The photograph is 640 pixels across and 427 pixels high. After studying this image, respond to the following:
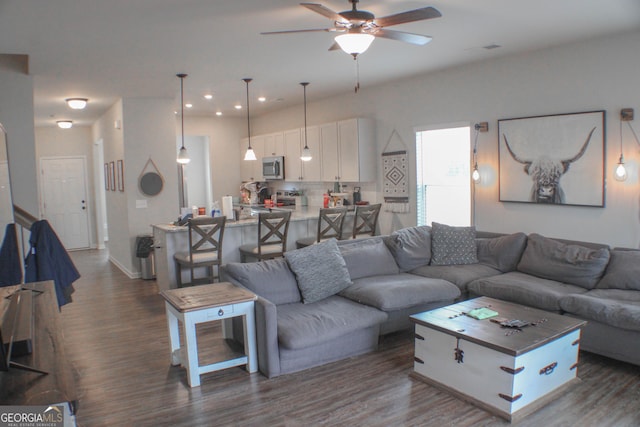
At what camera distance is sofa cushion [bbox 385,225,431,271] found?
16.3 feet

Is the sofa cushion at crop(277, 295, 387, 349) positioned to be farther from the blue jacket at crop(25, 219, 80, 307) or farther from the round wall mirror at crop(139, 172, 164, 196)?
the round wall mirror at crop(139, 172, 164, 196)

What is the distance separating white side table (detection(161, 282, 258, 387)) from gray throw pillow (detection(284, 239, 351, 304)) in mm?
583

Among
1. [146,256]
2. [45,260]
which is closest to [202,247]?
[146,256]

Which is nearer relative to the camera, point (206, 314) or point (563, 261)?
point (206, 314)

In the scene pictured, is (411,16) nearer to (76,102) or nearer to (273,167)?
(76,102)

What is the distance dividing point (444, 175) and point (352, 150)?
4.69ft

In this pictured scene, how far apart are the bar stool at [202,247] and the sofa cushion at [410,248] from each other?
6.32ft

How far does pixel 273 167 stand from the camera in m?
8.67

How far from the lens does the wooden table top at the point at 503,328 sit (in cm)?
293

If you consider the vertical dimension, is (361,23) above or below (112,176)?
above

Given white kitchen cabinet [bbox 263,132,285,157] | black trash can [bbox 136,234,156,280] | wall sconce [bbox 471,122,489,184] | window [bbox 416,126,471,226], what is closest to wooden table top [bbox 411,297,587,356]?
wall sconce [bbox 471,122,489,184]

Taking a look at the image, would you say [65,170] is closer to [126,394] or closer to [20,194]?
[20,194]

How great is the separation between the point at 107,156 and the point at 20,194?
3536 millimetres

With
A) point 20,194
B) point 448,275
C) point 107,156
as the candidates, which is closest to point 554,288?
point 448,275
